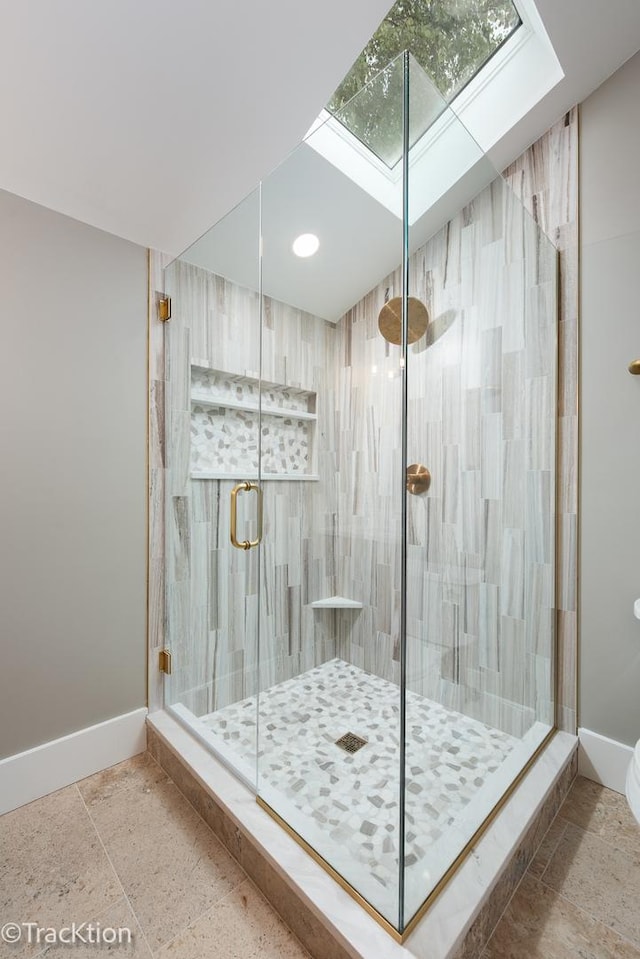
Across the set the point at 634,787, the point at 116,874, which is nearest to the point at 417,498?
the point at 634,787

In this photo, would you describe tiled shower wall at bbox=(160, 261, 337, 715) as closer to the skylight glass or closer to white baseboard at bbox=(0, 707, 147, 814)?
white baseboard at bbox=(0, 707, 147, 814)

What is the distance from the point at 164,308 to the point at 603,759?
2.48m

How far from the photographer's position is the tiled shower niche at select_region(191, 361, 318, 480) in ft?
4.75

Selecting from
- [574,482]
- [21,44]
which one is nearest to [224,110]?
[21,44]

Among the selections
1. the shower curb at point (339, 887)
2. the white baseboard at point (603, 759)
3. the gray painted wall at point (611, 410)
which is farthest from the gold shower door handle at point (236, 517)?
the white baseboard at point (603, 759)

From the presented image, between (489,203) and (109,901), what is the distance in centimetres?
227

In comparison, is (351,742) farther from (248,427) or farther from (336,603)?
(248,427)

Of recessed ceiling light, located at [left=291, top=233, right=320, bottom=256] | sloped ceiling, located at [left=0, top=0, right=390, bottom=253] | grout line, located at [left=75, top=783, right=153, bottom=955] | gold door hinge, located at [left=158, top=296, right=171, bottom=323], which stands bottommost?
grout line, located at [left=75, top=783, right=153, bottom=955]

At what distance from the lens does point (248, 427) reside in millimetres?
1778

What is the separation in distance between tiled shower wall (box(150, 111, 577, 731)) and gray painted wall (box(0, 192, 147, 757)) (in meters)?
0.11

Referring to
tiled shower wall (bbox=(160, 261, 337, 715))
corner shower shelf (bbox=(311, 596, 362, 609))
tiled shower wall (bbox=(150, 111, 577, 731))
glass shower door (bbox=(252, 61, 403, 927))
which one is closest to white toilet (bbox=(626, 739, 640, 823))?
tiled shower wall (bbox=(150, 111, 577, 731))

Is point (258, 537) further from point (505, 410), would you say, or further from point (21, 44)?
point (21, 44)

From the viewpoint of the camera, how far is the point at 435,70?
1586mm

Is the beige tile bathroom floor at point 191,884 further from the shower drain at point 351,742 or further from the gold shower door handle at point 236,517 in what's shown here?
the gold shower door handle at point 236,517
